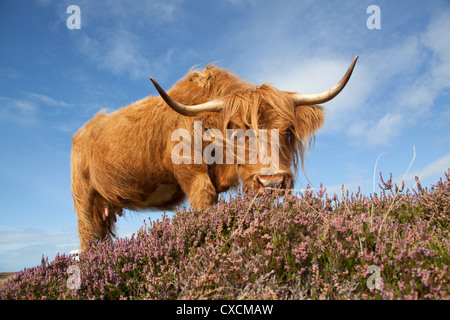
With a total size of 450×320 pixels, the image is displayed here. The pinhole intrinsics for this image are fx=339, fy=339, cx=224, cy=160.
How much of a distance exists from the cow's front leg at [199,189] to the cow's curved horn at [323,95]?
1739 mm

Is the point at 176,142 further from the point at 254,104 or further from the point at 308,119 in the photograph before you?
the point at 308,119

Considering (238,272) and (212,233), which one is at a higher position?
(212,233)

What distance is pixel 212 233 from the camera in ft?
9.95

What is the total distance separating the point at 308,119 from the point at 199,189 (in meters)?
1.89

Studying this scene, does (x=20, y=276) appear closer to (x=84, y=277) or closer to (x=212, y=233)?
(x=84, y=277)

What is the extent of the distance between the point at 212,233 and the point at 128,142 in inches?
118

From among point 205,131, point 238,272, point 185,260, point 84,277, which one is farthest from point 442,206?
point 84,277

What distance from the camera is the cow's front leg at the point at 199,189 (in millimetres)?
4242

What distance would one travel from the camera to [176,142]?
4594mm

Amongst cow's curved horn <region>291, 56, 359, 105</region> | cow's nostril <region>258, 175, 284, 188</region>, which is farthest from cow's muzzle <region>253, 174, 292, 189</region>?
cow's curved horn <region>291, 56, 359, 105</region>

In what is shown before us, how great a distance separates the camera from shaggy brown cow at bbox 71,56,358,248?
431cm

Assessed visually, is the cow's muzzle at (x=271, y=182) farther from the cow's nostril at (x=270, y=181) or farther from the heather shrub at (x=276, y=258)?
the heather shrub at (x=276, y=258)

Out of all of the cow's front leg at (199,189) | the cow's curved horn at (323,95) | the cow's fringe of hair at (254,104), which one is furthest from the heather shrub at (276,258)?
the cow's curved horn at (323,95)

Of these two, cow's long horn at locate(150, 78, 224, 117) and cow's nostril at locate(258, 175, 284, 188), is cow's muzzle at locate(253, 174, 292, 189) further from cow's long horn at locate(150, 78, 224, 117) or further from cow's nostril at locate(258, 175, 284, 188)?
cow's long horn at locate(150, 78, 224, 117)
